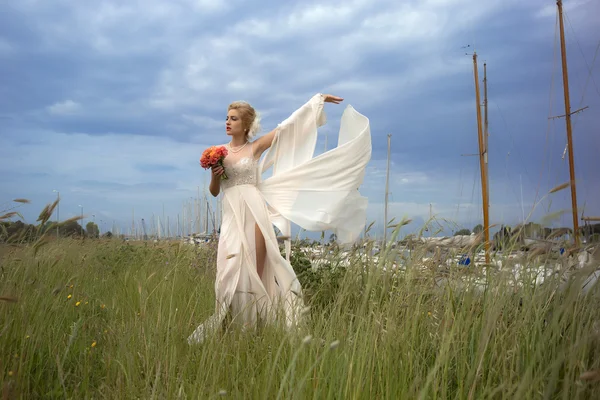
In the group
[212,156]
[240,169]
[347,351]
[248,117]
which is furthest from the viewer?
[248,117]

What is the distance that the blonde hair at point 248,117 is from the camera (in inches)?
209

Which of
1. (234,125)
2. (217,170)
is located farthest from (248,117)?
(217,170)

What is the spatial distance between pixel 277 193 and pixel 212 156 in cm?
77

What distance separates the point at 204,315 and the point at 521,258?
3.36 meters

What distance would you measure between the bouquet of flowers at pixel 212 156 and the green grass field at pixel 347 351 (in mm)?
1492

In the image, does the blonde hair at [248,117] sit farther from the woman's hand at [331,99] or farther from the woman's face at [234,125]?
the woman's hand at [331,99]

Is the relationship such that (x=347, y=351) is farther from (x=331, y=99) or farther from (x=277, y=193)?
(x=331, y=99)

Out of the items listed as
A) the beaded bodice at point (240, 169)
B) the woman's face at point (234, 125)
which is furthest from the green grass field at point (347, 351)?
the woman's face at point (234, 125)

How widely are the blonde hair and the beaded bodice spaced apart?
0.30 meters

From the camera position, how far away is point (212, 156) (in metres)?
4.98

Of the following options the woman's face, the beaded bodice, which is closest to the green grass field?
the beaded bodice

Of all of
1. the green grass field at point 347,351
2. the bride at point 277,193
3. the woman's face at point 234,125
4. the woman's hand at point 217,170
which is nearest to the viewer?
the green grass field at point 347,351

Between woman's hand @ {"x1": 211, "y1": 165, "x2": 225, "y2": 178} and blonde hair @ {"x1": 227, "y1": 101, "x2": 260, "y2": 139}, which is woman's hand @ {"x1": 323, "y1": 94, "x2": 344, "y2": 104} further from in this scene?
woman's hand @ {"x1": 211, "y1": 165, "x2": 225, "y2": 178}

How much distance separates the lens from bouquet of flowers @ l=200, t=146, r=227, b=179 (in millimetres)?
4988
